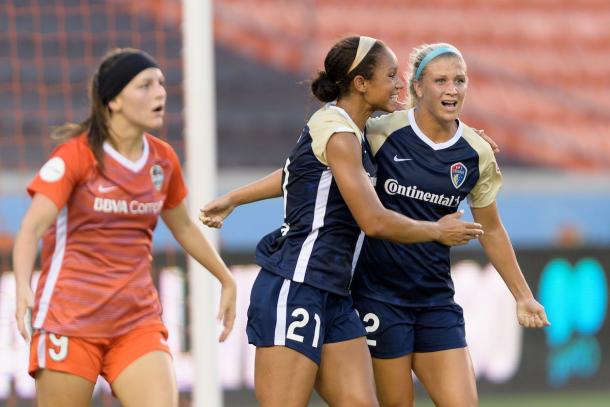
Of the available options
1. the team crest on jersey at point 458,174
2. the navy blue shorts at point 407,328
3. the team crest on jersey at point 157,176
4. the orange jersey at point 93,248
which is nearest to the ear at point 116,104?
the orange jersey at point 93,248

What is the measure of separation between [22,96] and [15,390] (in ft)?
14.0

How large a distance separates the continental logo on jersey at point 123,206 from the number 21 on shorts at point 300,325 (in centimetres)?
73

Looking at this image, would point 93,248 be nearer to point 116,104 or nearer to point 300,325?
point 116,104

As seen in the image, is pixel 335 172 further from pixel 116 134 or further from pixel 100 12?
pixel 100 12

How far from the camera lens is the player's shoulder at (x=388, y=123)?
17.5 feet

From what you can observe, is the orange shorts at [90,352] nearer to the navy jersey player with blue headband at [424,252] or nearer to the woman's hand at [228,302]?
the woman's hand at [228,302]

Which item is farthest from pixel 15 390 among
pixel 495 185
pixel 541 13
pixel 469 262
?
pixel 541 13

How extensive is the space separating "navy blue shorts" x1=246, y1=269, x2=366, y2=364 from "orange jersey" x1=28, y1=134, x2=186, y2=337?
49 centimetres

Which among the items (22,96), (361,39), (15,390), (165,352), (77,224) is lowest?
(15,390)

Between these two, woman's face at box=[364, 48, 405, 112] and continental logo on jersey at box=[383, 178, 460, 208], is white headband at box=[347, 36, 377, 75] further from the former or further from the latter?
continental logo on jersey at box=[383, 178, 460, 208]

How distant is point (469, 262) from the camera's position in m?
10.0

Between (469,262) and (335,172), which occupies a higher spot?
(335,172)

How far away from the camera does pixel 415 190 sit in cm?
523

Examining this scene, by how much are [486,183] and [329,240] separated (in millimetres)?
828
